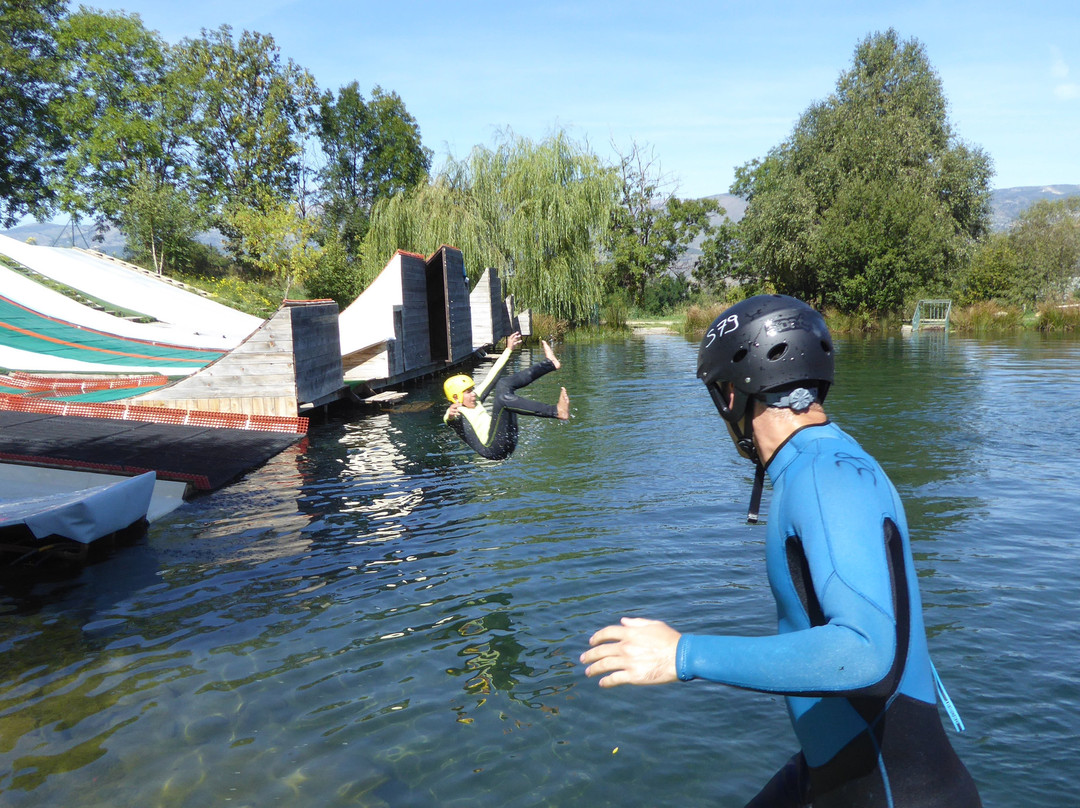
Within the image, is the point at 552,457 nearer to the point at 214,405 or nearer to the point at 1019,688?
the point at 214,405

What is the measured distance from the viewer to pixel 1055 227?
68938 millimetres

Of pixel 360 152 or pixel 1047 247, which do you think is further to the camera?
pixel 1047 247

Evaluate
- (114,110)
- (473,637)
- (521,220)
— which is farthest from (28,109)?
(473,637)

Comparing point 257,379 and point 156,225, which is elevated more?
point 156,225

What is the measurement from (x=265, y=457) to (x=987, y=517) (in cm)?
1025

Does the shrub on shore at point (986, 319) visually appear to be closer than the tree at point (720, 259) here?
Yes

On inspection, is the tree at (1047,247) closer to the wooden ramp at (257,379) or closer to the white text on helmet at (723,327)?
the wooden ramp at (257,379)

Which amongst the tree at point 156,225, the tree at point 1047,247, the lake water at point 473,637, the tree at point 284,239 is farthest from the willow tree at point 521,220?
the tree at point 1047,247

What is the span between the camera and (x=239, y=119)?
50.0 meters

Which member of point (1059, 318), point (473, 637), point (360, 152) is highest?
point (360, 152)

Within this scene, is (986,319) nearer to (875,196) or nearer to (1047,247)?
(875,196)

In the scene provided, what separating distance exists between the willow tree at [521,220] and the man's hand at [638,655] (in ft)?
113

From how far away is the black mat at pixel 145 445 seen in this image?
11.2 m

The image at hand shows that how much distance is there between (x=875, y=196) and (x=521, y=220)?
705 inches
